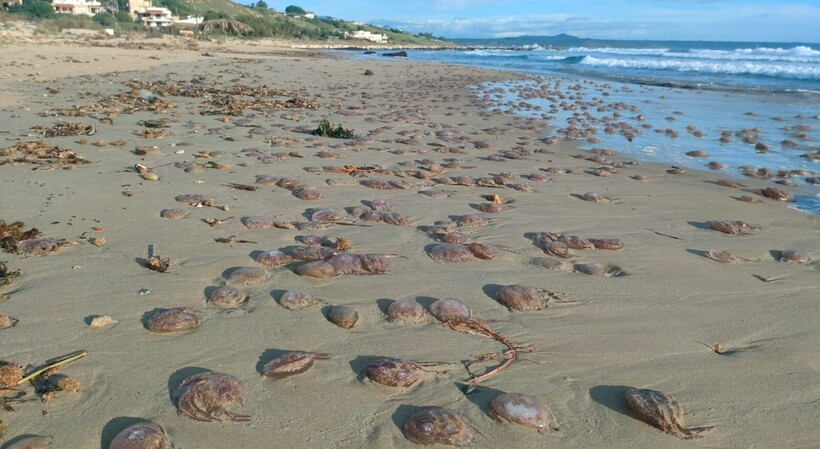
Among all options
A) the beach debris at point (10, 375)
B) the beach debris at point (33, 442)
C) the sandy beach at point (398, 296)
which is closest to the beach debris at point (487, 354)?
the sandy beach at point (398, 296)

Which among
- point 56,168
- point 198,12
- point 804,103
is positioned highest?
point 198,12

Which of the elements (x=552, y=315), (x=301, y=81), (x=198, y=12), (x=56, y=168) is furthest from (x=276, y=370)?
(x=198, y=12)

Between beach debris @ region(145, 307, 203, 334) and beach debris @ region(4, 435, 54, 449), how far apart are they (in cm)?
77

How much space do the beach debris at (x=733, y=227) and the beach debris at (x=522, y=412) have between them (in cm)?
324

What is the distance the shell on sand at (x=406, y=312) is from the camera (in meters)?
2.91

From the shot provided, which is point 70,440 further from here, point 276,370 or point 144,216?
point 144,216

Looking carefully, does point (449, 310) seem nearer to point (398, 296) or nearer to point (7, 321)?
point (398, 296)

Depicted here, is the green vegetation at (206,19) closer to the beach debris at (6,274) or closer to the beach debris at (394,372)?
the beach debris at (6,274)

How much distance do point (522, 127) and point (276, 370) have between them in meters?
8.30

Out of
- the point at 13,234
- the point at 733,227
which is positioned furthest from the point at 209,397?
the point at 733,227

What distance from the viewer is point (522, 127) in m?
9.86

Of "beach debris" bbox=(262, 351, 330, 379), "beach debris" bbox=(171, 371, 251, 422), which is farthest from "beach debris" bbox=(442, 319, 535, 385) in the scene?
"beach debris" bbox=(171, 371, 251, 422)

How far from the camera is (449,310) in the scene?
2.96 m

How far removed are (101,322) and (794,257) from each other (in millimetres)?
4580
